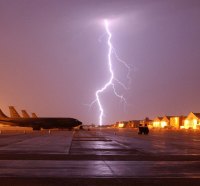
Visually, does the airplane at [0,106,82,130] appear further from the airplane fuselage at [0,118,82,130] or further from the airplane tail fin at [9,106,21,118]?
the airplane tail fin at [9,106,21,118]

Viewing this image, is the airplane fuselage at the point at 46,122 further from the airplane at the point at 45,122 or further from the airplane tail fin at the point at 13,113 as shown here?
the airplane tail fin at the point at 13,113

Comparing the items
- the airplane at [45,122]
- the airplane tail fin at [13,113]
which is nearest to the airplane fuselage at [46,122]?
the airplane at [45,122]

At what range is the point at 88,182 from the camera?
594 inches

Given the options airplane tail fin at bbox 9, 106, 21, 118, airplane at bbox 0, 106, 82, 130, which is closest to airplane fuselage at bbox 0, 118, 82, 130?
airplane at bbox 0, 106, 82, 130

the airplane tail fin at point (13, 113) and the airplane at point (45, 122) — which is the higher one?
the airplane tail fin at point (13, 113)

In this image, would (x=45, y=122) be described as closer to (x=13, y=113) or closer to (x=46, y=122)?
(x=46, y=122)

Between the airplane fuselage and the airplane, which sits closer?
the airplane fuselage

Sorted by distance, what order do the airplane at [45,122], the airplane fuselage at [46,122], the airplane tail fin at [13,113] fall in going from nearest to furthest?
the airplane fuselage at [46,122]
the airplane at [45,122]
the airplane tail fin at [13,113]

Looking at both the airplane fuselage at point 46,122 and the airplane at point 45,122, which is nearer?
the airplane fuselage at point 46,122

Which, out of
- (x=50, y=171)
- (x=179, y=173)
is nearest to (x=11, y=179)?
(x=50, y=171)

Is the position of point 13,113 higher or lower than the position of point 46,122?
higher

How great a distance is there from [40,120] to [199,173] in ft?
423

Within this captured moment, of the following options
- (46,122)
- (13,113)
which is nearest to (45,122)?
(46,122)

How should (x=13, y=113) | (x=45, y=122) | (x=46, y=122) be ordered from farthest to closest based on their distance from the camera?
(x=13, y=113) < (x=45, y=122) < (x=46, y=122)
